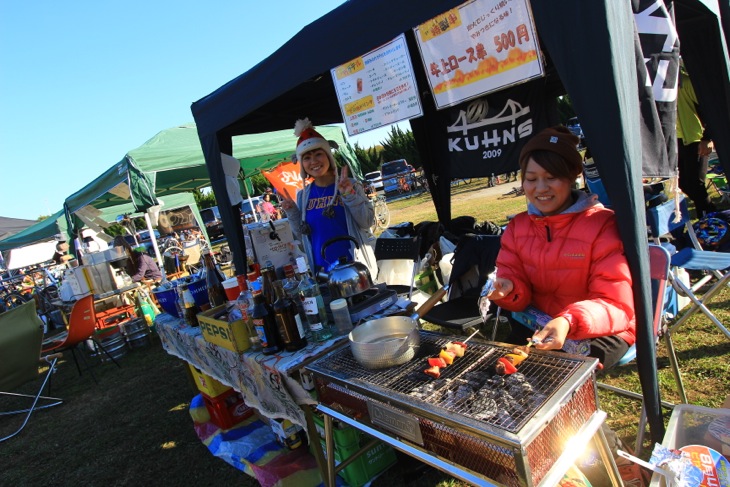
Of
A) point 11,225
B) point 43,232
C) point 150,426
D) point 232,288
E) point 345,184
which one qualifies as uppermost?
point 11,225

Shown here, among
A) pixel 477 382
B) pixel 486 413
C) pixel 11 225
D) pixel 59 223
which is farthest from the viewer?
pixel 11 225

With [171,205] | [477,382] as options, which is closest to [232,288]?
[477,382]

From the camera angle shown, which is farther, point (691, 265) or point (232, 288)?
point (232, 288)

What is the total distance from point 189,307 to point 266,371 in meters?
1.10

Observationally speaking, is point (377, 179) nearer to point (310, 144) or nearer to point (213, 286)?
point (310, 144)

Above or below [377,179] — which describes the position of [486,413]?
below

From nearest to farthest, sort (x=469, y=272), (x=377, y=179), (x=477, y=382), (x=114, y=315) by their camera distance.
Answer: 1. (x=477, y=382)
2. (x=469, y=272)
3. (x=114, y=315)
4. (x=377, y=179)

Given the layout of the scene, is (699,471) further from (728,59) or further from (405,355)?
(728,59)

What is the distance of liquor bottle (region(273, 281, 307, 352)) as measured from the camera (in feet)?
6.10

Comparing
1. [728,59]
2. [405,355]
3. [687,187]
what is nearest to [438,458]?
[405,355]

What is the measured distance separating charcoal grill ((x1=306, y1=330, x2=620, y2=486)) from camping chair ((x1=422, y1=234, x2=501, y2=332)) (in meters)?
1.79

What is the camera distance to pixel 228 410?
10.1ft

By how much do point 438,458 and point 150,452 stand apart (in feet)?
9.83

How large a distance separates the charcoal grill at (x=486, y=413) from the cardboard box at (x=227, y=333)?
0.78 m
